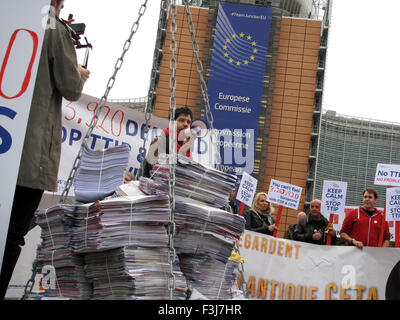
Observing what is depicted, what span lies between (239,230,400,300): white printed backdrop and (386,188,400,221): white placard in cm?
59

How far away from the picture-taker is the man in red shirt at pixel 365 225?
6.13 m

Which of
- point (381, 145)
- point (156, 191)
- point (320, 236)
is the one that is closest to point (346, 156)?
point (381, 145)

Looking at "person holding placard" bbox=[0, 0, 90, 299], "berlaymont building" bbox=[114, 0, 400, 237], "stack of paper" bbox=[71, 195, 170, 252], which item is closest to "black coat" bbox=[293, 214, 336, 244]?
"stack of paper" bbox=[71, 195, 170, 252]

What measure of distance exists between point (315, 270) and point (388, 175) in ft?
6.38

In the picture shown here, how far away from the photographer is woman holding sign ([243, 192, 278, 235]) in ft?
21.6

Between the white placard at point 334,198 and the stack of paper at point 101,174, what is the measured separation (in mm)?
5227

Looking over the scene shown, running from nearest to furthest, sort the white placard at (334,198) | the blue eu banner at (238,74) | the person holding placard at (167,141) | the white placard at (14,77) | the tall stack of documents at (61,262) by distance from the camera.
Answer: the white placard at (14,77), the tall stack of documents at (61,262), the person holding placard at (167,141), the white placard at (334,198), the blue eu banner at (238,74)

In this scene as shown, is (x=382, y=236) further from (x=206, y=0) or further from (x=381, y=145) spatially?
(x=381, y=145)

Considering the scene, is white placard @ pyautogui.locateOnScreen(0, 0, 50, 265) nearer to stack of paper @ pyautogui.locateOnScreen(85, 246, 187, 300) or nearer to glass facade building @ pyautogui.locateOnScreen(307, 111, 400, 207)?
stack of paper @ pyautogui.locateOnScreen(85, 246, 187, 300)

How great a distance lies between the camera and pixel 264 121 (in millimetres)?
21438

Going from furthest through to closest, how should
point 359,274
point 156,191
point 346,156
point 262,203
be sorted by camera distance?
point 346,156, point 262,203, point 359,274, point 156,191

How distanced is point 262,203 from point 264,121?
15.1 meters

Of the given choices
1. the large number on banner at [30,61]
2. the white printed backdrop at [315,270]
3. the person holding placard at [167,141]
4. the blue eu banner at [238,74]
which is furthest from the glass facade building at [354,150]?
the large number on banner at [30,61]

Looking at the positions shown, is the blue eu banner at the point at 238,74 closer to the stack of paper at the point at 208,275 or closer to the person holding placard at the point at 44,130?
the stack of paper at the point at 208,275
